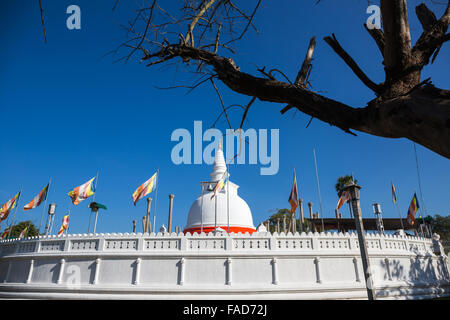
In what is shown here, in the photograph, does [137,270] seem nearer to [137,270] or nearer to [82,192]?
[137,270]

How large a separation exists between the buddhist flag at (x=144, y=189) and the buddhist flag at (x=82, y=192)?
9.37 feet

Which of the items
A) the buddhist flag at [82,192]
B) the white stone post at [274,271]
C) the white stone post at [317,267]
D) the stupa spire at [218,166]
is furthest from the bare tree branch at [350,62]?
the stupa spire at [218,166]

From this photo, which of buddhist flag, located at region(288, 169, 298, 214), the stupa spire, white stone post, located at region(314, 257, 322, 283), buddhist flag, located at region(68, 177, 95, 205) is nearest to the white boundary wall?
white stone post, located at region(314, 257, 322, 283)

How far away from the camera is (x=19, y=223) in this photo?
125 feet

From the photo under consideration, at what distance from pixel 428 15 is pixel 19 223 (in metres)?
49.0

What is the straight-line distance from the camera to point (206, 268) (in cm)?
1251

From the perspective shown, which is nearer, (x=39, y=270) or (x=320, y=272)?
(x=320, y=272)

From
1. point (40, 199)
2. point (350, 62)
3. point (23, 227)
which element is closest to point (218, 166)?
point (40, 199)

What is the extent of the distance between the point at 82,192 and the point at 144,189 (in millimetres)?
3875

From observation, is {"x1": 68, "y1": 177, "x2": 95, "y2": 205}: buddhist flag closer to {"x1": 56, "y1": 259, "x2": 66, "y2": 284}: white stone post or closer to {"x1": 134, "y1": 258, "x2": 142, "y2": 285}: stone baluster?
{"x1": 56, "y1": 259, "x2": 66, "y2": 284}: white stone post

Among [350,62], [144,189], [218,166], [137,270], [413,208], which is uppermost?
[218,166]
